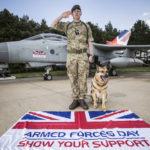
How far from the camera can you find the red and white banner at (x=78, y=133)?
1.41 metres

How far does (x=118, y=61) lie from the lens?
769 cm

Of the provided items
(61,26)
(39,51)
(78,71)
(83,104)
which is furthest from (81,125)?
(39,51)

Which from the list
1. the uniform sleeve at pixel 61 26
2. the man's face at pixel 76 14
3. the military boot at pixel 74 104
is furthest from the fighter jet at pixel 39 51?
the military boot at pixel 74 104

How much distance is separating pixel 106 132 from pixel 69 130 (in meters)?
0.48

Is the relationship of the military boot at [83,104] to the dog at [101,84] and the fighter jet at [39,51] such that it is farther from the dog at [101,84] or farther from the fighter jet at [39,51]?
the fighter jet at [39,51]

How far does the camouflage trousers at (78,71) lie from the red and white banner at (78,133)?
2.36 feet

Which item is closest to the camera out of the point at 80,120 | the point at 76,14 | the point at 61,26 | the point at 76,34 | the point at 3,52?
the point at 80,120

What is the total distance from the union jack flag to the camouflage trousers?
62cm

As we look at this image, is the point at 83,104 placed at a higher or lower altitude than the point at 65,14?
lower

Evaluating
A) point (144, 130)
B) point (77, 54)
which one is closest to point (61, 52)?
point (77, 54)

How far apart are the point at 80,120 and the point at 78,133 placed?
1.28 ft

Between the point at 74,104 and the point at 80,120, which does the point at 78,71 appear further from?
the point at 80,120

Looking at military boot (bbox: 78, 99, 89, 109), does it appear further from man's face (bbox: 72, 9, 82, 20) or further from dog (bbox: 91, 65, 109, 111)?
man's face (bbox: 72, 9, 82, 20)

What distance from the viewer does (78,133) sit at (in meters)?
1.64
